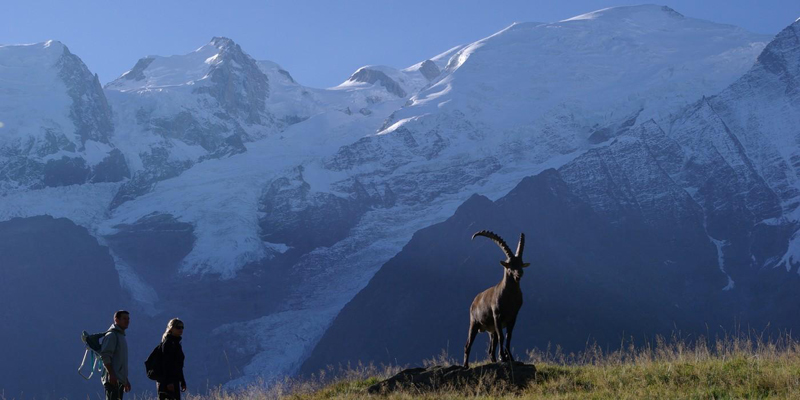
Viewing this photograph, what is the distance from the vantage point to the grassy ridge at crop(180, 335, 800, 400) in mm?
14891

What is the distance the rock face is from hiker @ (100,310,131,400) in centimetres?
496

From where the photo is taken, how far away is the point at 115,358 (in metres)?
16.4

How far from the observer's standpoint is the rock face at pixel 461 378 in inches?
705

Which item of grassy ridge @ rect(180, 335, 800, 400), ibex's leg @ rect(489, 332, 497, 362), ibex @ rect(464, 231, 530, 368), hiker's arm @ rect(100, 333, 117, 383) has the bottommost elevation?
grassy ridge @ rect(180, 335, 800, 400)

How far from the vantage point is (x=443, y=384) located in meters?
18.5

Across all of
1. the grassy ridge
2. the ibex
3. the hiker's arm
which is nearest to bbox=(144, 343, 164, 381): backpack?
the hiker's arm

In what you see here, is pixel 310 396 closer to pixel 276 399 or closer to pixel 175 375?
pixel 276 399

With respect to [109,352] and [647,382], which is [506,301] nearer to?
[647,382]

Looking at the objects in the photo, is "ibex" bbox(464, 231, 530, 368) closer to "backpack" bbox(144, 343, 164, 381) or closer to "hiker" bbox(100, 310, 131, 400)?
"backpack" bbox(144, 343, 164, 381)

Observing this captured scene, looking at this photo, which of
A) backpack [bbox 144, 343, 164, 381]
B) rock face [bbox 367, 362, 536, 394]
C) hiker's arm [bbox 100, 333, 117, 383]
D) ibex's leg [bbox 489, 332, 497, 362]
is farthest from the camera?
ibex's leg [bbox 489, 332, 497, 362]

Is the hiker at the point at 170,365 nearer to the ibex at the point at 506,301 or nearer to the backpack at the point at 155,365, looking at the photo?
the backpack at the point at 155,365

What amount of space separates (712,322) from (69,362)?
135 metres

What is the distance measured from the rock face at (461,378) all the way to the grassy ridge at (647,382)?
0.11 m

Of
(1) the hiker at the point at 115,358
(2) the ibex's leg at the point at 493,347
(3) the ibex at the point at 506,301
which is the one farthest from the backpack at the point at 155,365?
(2) the ibex's leg at the point at 493,347
